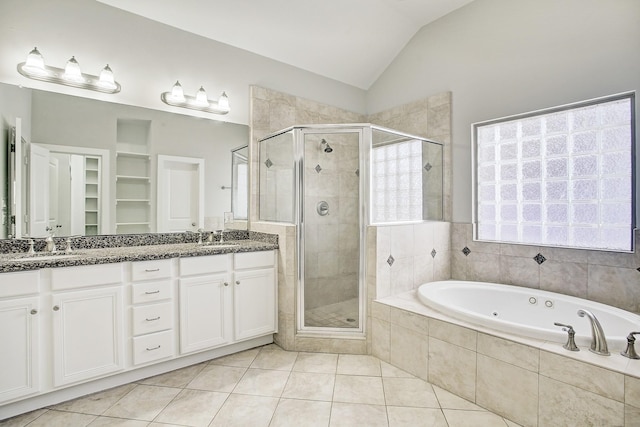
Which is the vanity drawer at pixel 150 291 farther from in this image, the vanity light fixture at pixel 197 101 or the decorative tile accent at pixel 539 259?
the decorative tile accent at pixel 539 259

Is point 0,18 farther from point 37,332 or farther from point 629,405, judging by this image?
point 629,405

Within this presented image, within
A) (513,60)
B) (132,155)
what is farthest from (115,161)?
(513,60)

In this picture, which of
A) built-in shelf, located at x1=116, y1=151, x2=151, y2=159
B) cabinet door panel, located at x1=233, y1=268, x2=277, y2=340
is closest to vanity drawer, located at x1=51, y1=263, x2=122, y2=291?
cabinet door panel, located at x1=233, y1=268, x2=277, y2=340

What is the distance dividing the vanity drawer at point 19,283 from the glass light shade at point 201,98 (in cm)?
183

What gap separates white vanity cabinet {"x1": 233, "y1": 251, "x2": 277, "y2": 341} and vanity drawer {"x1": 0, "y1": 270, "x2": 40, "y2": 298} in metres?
1.20

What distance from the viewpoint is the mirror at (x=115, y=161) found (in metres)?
2.18

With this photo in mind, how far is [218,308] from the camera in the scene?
7.91 ft

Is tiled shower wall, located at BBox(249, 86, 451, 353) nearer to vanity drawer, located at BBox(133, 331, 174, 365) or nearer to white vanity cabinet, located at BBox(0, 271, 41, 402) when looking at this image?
vanity drawer, located at BBox(133, 331, 174, 365)

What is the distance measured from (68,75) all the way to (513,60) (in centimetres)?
358

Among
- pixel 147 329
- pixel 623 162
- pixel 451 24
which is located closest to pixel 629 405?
pixel 623 162

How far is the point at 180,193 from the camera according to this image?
9.05 ft

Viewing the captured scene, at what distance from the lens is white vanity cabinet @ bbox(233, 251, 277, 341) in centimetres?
251

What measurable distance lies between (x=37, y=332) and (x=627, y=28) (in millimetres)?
4208

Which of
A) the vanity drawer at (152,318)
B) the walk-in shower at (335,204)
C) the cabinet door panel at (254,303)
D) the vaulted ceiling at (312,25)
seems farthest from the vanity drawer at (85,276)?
the vaulted ceiling at (312,25)
